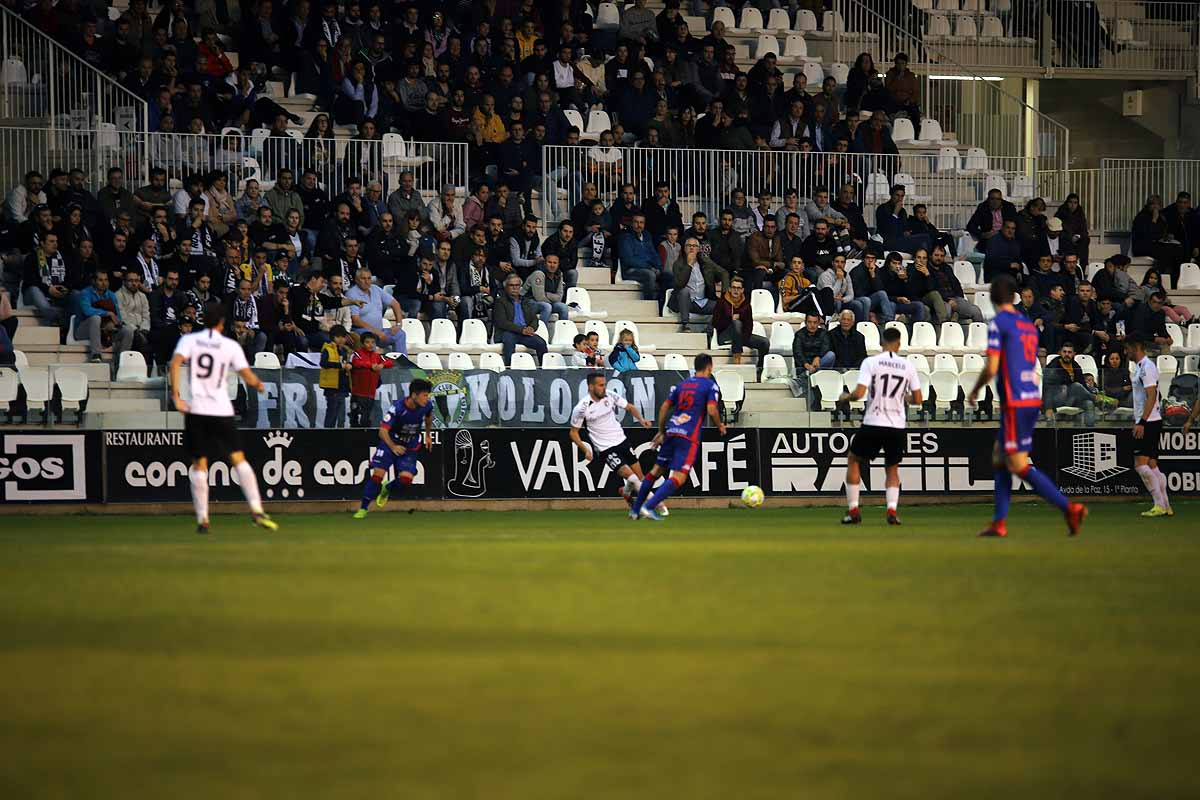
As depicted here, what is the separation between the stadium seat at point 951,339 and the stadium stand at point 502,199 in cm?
5

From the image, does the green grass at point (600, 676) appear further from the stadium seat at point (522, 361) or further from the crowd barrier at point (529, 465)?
the stadium seat at point (522, 361)

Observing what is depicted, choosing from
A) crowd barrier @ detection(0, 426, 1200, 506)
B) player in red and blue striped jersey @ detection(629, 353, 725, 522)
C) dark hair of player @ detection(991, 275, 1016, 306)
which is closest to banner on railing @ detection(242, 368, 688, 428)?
crowd barrier @ detection(0, 426, 1200, 506)

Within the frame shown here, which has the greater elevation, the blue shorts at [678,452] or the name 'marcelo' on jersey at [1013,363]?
the name 'marcelo' on jersey at [1013,363]

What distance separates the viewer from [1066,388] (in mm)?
23000

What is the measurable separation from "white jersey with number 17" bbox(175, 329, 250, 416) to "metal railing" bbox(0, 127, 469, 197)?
10659 mm

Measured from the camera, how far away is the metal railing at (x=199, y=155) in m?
25.5

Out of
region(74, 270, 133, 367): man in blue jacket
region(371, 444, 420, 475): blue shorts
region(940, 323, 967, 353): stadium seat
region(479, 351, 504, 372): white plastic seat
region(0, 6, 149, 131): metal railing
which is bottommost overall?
region(371, 444, 420, 475): blue shorts

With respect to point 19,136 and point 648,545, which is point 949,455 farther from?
point 19,136

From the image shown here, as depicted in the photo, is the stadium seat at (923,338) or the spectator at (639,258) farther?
the spectator at (639,258)

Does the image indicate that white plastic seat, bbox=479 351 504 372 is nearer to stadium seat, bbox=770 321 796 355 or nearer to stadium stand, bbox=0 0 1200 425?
stadium stand, bbox=0 0 1200 425

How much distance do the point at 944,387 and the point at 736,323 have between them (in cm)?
345

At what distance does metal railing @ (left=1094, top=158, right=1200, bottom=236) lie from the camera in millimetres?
33000

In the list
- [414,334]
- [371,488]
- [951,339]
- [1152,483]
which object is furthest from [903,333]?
[371,488]

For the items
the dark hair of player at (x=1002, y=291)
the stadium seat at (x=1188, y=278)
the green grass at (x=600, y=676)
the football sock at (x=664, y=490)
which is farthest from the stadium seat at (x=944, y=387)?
the green grass at (x=600, y=676)
